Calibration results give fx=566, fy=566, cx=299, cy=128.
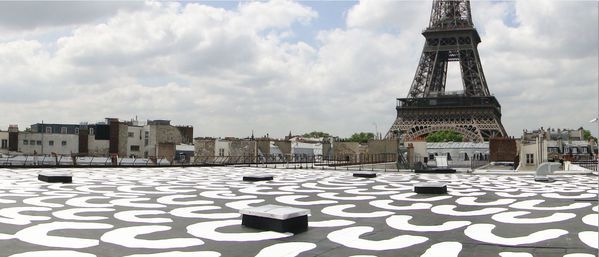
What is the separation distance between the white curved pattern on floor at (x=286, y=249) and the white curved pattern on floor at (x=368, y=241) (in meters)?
0.63

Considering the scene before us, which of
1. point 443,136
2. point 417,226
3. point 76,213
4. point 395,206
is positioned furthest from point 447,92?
point 76,213

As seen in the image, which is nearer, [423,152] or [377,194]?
[377,194]

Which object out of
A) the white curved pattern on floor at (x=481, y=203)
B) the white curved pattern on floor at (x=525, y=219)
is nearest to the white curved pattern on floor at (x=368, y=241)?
the white curved pattern on floor at (x=525, y=219)

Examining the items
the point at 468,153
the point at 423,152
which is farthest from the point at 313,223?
the point at 468,153

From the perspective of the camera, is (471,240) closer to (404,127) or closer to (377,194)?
(377,194)

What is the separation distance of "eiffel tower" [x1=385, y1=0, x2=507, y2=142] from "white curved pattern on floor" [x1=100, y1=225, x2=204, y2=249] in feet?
261

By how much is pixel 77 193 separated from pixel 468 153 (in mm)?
64601

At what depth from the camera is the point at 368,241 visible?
28.3 ft

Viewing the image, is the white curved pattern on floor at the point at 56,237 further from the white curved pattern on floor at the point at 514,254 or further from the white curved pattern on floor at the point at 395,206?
the white curved pattern on floor at the point at 395,206

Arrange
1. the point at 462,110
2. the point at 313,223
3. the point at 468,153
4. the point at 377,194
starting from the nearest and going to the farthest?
the point at 313,223 → the point at 377,194 → the point at 468,153 → the point at 462,110

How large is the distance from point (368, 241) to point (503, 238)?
7.18 feet

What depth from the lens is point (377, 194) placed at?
53.9 feet

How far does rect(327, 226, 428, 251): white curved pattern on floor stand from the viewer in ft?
26.9

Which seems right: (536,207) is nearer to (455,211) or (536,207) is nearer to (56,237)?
(455,211)
